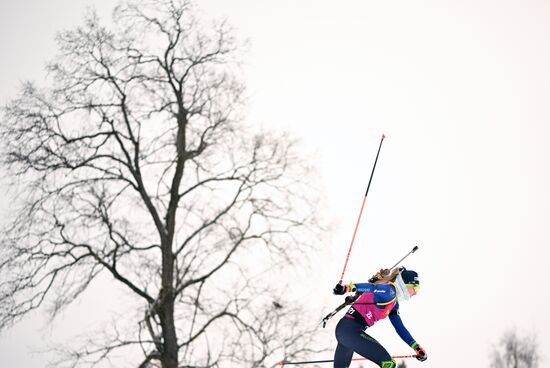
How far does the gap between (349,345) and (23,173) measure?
28.7 ft

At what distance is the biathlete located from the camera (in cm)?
857

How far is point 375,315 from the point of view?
350 inches

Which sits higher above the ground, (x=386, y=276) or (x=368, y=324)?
(x=386, y=276)

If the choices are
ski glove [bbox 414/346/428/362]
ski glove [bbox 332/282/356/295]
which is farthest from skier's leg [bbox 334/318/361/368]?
ski glove [bbox 332/282/356/295]

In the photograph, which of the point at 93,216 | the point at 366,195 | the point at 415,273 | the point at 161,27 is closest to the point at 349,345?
the point at 415,273

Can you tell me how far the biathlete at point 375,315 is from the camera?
857 cm

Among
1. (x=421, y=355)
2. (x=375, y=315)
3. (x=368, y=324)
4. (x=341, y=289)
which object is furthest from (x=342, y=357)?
(x=341, y=289)

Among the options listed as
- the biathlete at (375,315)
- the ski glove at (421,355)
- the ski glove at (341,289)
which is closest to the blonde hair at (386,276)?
the biathlete at (375,315)

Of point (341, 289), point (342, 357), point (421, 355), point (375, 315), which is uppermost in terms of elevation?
point (375, 315)

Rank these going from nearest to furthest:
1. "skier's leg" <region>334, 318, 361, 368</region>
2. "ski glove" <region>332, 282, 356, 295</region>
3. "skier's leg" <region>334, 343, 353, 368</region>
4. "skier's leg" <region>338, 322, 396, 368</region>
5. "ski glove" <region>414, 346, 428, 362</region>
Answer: "ski glove" <region>332, 282, 356, 295</region>, "ski glove" <region>414, 346, 428, 362</region>, "skier's leg" <region>338, 322, 396, 368</region>, "skier's leg" <region>334, 318, 361, 368</region>, "skier's leg" <region>334, 343, 353, 368</region>

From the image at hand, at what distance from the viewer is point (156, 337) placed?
1419 cm

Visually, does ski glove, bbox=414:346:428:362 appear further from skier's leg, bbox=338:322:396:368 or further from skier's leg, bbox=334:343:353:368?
skier's leg, bbox=334:343:353:368

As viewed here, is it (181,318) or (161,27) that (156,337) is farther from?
(161,27)

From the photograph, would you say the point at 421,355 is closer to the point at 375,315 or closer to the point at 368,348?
the point at 368,348
